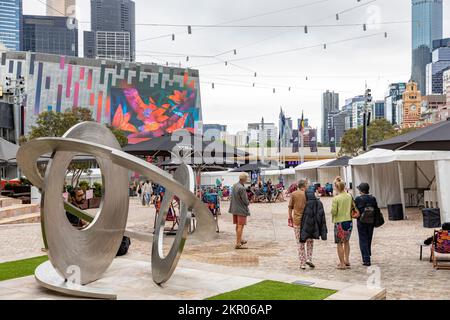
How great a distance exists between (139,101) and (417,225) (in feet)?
224

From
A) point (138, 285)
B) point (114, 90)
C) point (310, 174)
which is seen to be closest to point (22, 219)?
point (138, 285)

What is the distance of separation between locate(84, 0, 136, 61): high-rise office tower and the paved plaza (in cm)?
8441

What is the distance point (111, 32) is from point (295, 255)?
111m

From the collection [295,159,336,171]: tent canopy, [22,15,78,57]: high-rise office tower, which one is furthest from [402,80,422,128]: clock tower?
[295,159,336,171]: tent canopy

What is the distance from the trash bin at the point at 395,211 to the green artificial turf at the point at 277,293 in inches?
427

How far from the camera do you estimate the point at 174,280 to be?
286 inches

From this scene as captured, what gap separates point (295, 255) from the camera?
1011cm

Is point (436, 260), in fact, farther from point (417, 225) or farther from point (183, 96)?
point (183, 96)

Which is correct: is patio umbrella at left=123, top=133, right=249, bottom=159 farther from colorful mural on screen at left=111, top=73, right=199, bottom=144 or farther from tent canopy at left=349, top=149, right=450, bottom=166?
colorful mural on screen at left=111, top=73, right=199, bottom=144

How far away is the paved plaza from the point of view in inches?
299

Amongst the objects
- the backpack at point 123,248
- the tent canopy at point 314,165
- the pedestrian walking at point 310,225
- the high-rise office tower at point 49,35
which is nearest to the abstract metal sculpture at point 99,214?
the backpack at point 123,248

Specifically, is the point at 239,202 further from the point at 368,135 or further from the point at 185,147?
the point at 368,135
